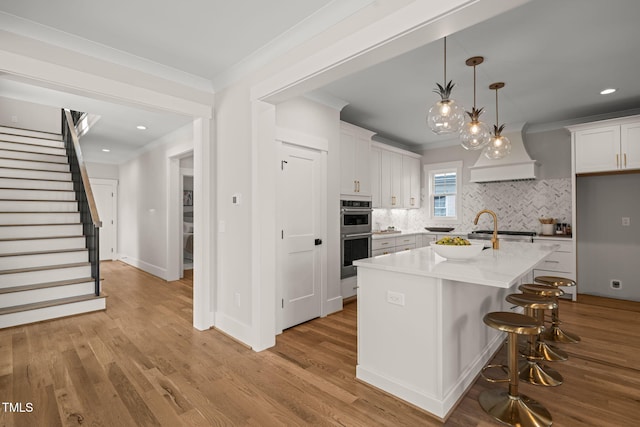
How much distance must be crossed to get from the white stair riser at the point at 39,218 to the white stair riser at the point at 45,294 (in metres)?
1.33

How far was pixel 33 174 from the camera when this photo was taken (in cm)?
512

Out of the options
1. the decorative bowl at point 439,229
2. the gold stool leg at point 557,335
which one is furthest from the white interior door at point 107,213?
the gold stool leg at point 557,335

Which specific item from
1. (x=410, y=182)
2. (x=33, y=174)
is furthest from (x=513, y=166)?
(x=33, y=174)

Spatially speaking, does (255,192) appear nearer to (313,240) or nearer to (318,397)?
(313,240)

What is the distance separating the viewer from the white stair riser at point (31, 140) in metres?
5.38

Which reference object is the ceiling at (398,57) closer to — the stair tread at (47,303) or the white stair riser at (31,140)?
the white stair riser at (31,140)

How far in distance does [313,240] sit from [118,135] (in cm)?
456

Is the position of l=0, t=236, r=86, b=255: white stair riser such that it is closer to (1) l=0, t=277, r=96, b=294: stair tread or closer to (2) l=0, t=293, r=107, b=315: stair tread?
(1) l=0, t=277, r=96, b=294: stair tread

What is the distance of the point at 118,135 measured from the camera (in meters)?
5.72

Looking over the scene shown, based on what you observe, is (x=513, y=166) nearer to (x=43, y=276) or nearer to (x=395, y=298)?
(x=395, y=298)

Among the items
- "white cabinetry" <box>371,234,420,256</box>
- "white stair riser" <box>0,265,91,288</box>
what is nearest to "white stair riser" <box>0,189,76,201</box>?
"white stair riser" <box>0,265,91,288</box>

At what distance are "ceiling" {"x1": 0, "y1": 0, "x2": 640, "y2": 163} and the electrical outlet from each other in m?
1.97

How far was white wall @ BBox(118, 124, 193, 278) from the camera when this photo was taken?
19.1 feet

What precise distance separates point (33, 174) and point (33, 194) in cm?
51
